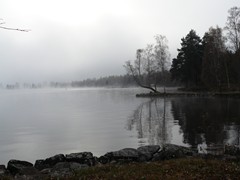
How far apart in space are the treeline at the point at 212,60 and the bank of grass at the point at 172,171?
184ft

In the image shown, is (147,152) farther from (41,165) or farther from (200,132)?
(200,132)

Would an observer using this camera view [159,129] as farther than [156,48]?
No

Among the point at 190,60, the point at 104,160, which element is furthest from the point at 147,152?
the point at 190,60

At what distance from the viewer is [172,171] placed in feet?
35.2

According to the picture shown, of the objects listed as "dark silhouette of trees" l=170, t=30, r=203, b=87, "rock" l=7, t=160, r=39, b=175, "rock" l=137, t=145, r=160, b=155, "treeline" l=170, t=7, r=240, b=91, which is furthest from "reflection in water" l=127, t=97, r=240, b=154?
"dark silhouette of trees" l=170, t=30, r=203, b=87

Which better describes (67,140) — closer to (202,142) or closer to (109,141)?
(109,141)

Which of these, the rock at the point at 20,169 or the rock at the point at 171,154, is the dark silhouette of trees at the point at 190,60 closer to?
the rock at the point at 171,154

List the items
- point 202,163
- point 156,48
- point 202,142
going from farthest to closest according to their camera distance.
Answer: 1. point 156,48
2. point 202,142
3. point 202,163

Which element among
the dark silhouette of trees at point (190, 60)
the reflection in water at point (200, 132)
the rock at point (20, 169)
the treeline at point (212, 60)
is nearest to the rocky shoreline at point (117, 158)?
the rock at point (20, 169)

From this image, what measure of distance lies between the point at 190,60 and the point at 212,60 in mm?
12898

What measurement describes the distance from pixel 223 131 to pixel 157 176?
50.4 feet

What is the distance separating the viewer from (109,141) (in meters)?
22.4

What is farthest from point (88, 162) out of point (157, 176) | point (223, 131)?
point (223, 131)

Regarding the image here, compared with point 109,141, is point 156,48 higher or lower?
higher
